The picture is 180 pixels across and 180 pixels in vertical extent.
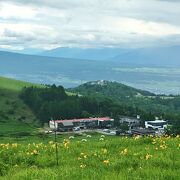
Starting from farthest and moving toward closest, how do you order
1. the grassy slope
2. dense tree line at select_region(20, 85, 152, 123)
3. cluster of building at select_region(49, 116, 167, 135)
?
dense tree line at select_region(20, 85, 152, 123)
cluster of building at select_region(49, 116, 167, 135)
the grassy slope

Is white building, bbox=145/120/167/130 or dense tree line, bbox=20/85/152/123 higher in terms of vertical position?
dense tree line, bbox=20/85/152/123

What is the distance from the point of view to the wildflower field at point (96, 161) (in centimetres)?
987

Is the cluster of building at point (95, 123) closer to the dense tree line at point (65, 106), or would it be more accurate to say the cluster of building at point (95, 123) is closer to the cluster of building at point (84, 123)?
the cluster of building at point (84, 123)

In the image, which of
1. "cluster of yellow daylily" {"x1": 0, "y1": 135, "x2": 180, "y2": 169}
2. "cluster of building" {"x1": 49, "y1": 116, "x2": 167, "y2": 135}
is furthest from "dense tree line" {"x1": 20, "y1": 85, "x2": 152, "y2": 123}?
"cluster of yellow daylily" {"x1": 0, "y1": 135, "x2": 180, "y2": 169}

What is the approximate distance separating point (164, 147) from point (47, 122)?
147381 millimetres

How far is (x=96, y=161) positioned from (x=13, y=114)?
160 m

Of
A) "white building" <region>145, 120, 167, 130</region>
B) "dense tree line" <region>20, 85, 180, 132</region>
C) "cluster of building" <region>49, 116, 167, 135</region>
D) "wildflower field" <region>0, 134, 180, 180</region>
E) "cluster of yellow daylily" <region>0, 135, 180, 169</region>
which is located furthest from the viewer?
"dense tree line" <region>20, 85, 180, 132</region>

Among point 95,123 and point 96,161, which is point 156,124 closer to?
point 95,123

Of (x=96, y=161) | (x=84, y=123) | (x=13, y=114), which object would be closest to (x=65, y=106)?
(x=84, y=123)

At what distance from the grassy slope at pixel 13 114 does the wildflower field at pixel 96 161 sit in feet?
385

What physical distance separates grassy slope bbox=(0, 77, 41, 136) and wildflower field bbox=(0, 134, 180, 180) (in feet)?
385

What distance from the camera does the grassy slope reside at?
465ft

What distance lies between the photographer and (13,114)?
16862cm

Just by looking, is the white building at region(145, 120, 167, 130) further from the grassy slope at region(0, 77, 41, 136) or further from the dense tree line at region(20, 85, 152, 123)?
the grassy slope at region(0, 77, 41, 136)
